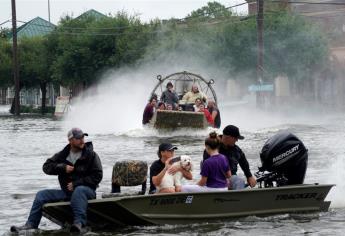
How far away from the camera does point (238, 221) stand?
12.7 metres

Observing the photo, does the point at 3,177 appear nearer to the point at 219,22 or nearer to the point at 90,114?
the point at 90,114

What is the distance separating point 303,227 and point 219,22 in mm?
50588

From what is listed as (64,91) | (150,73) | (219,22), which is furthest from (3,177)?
(64,91)

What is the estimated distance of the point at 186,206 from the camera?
12.3 meters

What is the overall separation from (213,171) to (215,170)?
3cm

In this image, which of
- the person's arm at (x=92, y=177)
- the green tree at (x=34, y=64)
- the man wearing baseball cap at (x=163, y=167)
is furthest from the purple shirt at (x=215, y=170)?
the green tree at (x=34, y=64)

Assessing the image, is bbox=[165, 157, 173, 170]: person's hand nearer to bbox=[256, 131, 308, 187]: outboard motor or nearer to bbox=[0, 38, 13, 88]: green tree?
bbox=[256, 131, 308, 187]: outboard motor

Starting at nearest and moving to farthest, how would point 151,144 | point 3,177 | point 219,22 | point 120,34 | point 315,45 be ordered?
1. point 3,177
2. point 151,144
3. point 315,45
4. point 219,22
5. point 120,34

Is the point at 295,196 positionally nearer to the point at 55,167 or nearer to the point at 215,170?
the point at 215,170

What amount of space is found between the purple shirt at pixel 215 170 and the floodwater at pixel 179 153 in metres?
0.57

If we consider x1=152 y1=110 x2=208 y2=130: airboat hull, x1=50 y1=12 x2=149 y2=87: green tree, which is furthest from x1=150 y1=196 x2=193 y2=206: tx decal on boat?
x1=50 y1=12 x2=149 y2=87: green tree

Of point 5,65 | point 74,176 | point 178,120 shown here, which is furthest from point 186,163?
point 5,65

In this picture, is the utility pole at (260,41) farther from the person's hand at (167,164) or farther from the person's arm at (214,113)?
the person's hand at (167,164)

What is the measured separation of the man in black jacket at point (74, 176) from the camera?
38.4 ft
